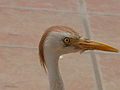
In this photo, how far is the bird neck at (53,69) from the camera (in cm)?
153

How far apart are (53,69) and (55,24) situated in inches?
47.4

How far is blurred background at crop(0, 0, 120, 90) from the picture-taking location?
7.38 feet

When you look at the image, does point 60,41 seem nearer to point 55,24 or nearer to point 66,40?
point 66,40

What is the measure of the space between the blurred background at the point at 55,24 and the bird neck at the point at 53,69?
0.61 meters

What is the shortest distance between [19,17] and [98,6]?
1.83 feet

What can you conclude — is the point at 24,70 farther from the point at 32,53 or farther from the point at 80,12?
the point at 80,12

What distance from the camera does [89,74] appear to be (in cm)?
231

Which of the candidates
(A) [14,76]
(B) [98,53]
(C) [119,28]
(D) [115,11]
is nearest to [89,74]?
(B) [98,53]

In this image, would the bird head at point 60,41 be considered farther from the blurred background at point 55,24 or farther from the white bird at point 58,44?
the blurred background at point 55,24

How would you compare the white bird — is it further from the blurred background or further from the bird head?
the blurred background

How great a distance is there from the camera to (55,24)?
2.75 metres

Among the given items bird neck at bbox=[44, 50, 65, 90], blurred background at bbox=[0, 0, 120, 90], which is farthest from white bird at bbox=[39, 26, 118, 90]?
blurred background at bbox=[0, 0, 120, 90]

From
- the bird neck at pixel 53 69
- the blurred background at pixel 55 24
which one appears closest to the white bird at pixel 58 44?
the bird neck at pixel 53 69

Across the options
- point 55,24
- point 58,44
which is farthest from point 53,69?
point 55,24
